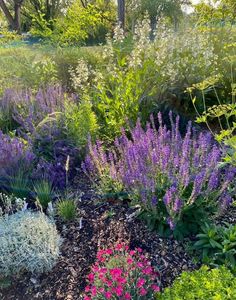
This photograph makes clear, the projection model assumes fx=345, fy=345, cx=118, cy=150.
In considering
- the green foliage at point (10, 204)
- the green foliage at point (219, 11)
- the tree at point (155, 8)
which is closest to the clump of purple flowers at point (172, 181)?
the green foliage at point (10, 204)

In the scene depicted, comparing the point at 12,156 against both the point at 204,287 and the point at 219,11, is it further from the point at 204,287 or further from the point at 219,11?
the point at 219,11

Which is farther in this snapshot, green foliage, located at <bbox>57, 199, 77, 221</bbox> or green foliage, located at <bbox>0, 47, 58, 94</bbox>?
green foliage, located at <bbox>0, 47, 58, 94</bbox>

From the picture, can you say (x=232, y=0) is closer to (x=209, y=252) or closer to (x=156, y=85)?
(x=156, y=85)

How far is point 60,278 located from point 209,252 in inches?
38.2

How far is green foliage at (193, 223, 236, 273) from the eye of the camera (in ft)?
6.85

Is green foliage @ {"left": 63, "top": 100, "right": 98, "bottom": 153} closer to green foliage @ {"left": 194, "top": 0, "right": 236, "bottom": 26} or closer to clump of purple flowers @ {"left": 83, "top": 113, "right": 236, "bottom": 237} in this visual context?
clump of purple flowers @ {"left": 83, "top": 113, "right": 236, "bottom": 237}

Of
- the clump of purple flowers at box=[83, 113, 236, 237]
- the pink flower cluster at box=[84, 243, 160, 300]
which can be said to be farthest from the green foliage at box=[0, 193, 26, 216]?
the pink flower cluster at box=[84, 243, 160, 300]

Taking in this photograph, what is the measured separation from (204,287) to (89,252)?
3.02 ft

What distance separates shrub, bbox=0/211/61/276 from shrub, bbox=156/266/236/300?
820 mm

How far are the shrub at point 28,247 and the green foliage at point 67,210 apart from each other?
21 centimetres

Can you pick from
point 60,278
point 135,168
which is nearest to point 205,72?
point 135,168

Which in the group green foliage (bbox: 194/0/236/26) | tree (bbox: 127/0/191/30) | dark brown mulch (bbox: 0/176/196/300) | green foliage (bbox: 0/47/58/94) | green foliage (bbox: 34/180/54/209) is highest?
tree (bbox: 127/0/191/30)

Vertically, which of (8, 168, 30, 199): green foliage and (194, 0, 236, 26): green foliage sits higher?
(194, 0, 236, 26): green foliage

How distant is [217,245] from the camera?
2131mm
